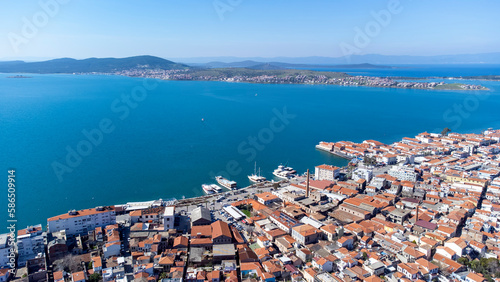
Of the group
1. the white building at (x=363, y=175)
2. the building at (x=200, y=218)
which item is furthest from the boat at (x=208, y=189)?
the white building at (x=363, y=175)

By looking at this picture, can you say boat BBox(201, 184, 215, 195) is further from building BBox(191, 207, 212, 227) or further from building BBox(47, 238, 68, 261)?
building BBox(47, 238, 68, 261)

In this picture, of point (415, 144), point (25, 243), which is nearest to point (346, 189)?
point (415, 144)

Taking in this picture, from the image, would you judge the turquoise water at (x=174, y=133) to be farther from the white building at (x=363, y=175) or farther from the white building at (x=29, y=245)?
the white building at (x=363, y=175)

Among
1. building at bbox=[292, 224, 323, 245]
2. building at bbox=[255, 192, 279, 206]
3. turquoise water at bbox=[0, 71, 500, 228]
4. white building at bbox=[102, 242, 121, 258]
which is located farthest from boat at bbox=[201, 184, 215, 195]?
white building at bbox=[102, 242, 121, 258]

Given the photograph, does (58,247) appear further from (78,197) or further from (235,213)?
(235,213)

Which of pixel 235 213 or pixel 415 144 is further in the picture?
pixel 415 144
